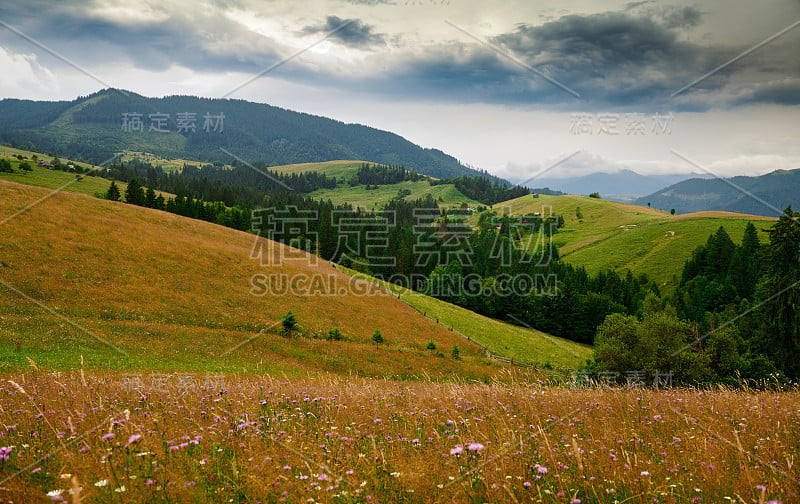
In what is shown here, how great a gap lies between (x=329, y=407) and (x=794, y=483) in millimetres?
6330

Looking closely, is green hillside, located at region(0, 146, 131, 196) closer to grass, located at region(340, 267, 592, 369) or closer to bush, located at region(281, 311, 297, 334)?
grass, located at region(340, 267, 592, 369)

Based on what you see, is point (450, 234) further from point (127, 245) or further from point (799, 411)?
point (799, 411)

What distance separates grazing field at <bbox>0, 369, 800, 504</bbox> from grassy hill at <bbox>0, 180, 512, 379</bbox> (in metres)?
14.1

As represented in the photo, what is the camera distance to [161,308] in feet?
104

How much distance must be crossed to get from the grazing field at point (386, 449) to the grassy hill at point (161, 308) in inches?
554

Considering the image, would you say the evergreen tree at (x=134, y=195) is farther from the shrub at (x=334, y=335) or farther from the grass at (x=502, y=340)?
the shrub at (x=334, y=335)

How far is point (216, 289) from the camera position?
39344mm

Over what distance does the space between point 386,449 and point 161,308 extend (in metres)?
33.3

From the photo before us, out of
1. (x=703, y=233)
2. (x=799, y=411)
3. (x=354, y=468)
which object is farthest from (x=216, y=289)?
(x=703, y=233)

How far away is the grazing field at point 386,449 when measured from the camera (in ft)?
12.8

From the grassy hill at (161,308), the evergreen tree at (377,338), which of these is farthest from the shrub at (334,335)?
the evergreen tree at (377,338)

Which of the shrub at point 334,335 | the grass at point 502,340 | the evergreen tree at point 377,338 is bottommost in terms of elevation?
the grass at point 502,340

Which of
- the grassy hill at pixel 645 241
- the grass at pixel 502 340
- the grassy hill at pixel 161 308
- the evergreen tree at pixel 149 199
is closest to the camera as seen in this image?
the grassy hill at pixel 161 308

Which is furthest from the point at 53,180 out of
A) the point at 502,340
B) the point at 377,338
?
the point at 502,340
